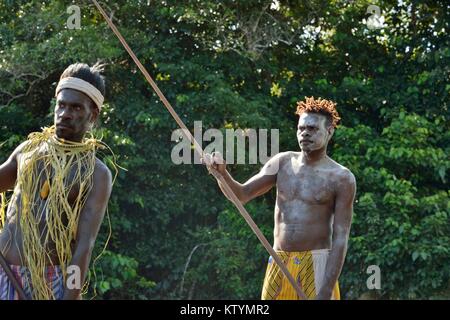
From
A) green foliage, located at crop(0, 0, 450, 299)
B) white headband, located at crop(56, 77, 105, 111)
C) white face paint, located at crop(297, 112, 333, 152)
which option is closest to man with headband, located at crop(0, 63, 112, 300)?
white headband, located at crop(56, 77, 105, 111)

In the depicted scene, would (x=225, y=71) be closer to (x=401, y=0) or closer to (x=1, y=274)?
(x=401, y=0)

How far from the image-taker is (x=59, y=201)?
4.29 meters

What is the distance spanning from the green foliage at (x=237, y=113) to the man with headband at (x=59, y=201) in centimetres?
534

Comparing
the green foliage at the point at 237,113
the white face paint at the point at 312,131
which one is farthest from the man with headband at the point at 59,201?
the green foliage at the point at 237,113

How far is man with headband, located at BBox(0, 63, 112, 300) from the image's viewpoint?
4211 mm

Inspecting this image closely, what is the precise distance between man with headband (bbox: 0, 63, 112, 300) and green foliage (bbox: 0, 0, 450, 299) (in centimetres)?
534

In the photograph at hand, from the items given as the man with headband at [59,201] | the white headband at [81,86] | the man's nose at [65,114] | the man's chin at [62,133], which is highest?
the white headband at [81,86]

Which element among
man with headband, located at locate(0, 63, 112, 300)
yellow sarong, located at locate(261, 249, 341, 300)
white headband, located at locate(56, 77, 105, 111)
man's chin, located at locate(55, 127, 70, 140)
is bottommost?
yellow sarong, located at locate(261, 249, 341, 300)

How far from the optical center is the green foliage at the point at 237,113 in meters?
10.1

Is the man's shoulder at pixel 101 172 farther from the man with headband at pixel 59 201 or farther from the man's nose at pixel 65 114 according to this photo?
the man's nose at pixel 65 114

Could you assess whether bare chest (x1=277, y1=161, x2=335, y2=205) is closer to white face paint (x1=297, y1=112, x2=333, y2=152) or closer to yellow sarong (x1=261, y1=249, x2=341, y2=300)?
white face paint (x1=297, y1=112, x2=333, y2=152)

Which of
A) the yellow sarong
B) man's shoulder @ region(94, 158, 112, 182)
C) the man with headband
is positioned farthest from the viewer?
the yellow sarong

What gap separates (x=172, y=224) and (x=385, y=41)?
10.3 feet
